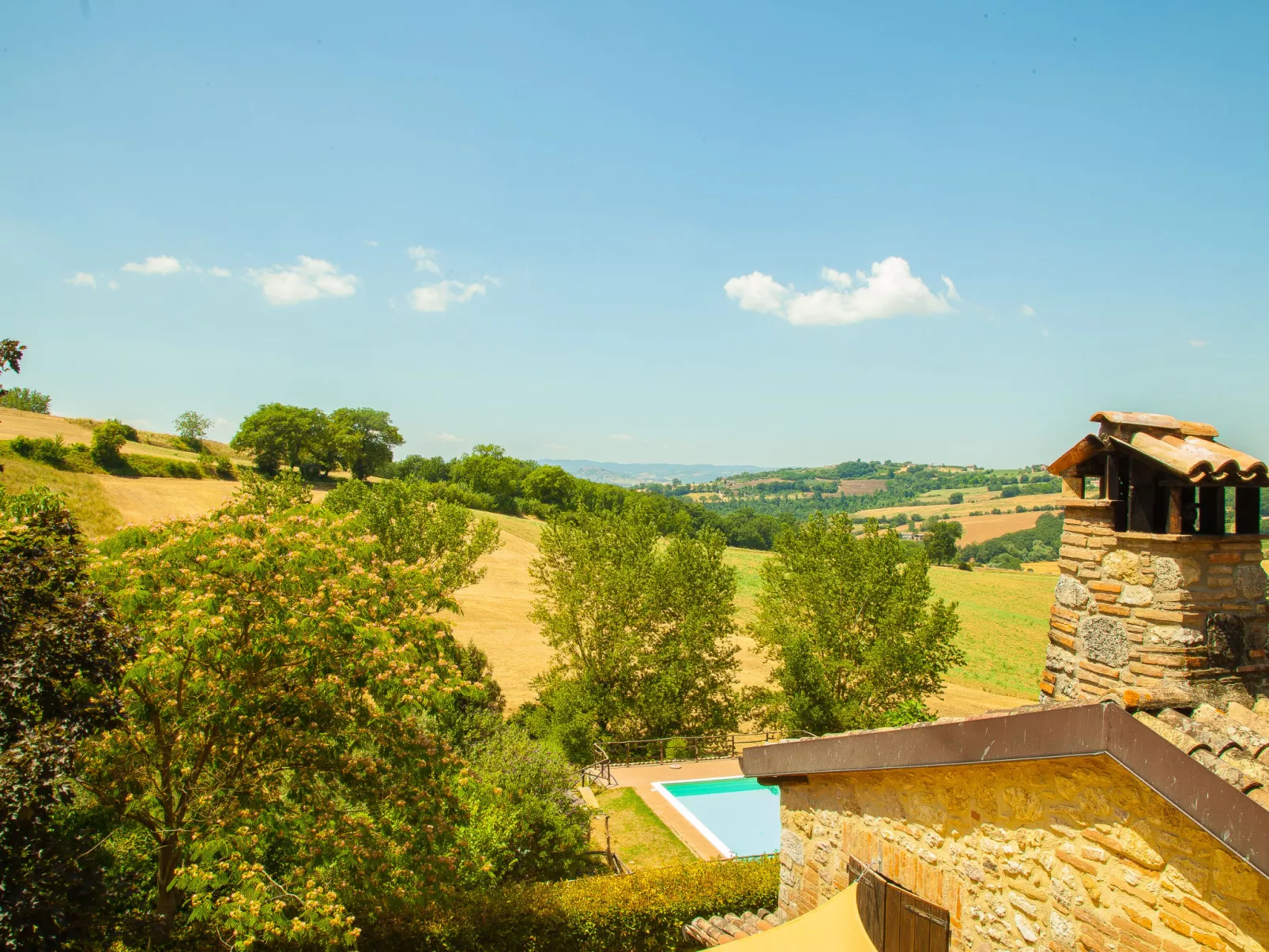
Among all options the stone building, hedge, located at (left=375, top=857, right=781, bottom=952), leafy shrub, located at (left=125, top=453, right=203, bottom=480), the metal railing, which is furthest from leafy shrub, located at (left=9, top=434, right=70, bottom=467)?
the stone building

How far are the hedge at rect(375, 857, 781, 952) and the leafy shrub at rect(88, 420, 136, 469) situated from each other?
58.9 m

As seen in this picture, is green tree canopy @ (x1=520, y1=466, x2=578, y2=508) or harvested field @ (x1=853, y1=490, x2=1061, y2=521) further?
harvested field @ (x1=853, y1=490, x2=1061, y2=521)

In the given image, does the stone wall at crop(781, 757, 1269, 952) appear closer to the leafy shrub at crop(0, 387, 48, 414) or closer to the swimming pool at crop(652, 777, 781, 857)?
the swimming pool at crop(652, 777, 781, 857)

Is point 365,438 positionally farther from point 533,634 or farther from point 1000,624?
point 1000,624

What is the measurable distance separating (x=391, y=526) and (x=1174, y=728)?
30.4 m

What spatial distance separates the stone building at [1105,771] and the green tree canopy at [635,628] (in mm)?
22747

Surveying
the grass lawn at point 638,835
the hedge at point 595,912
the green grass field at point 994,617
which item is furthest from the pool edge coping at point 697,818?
the green grass field at point 994,617

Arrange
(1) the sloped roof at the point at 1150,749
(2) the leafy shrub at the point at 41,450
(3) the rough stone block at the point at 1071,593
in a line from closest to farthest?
(1) the sloped roof at the point at 1150,749 → (3) the rough stone block at the point at 1071,593 → (2) the leafy shrub at the point at 41,450

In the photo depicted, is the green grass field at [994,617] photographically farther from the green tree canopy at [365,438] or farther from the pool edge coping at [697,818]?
the green tree canopy at [365,438]

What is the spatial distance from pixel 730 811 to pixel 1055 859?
17523 mm

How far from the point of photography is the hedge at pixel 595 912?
10922 mm

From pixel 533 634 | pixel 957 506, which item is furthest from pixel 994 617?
pixel 957 506

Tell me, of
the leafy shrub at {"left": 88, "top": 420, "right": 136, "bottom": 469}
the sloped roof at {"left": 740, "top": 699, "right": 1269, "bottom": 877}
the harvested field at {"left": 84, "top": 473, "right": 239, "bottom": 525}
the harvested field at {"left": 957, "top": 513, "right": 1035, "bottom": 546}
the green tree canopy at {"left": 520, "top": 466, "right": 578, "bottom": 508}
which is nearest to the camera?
the sloped roof at {"left": 740, "top": 699, "right": 1269, "bottom": 877}

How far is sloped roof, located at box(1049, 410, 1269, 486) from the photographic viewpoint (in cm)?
498
